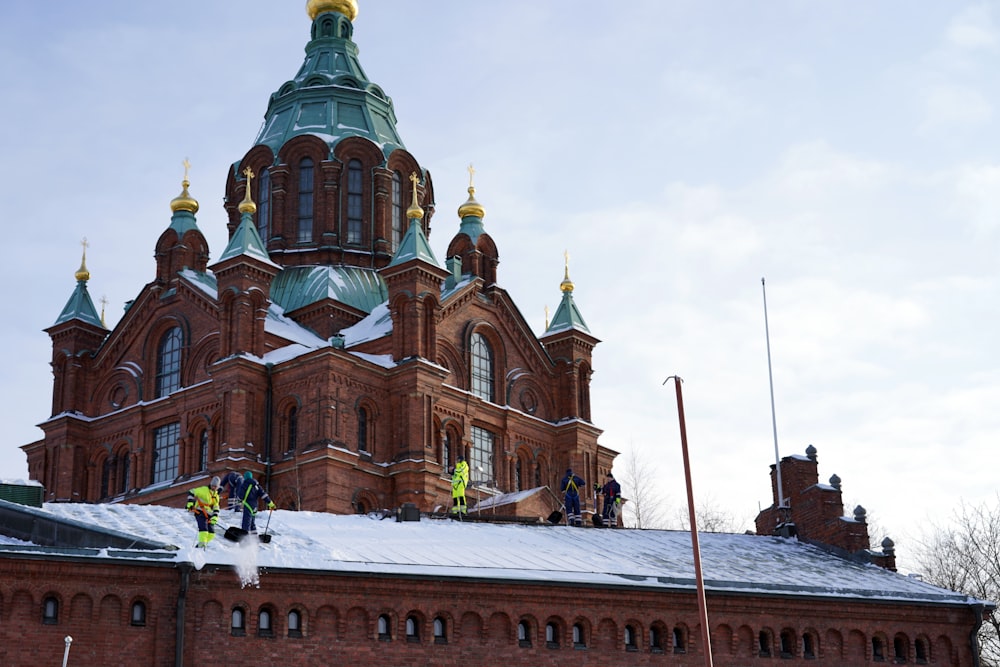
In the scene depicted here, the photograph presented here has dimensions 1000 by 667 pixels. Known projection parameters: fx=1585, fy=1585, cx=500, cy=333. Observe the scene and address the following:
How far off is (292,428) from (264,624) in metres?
26.2

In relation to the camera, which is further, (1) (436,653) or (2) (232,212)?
(2) (232,212)

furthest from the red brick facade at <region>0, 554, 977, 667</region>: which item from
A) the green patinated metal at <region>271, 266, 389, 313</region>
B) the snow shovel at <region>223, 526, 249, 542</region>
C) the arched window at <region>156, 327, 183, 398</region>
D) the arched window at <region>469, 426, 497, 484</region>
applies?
the green patinated metal at <region>271, 266, 389, 313</region>

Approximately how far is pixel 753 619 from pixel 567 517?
12.6 metres

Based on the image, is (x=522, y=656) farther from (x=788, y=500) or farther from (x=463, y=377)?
(x=463, y=377)

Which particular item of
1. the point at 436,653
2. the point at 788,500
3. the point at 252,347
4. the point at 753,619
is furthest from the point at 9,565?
the point at 252,347

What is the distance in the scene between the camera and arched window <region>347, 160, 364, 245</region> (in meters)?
68.6

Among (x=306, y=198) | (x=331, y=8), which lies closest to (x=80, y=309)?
(x=306, y=198)

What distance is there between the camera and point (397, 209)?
230 feet

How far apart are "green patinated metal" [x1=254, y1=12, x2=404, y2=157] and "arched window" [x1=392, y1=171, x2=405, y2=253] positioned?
1.28 metres

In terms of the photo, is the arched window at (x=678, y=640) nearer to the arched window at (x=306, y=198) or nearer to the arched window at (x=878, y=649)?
the arched window at (x=878, y=649)

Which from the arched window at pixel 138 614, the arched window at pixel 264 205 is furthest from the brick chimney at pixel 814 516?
the arched window at pixel 264 205

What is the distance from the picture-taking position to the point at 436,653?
113ft

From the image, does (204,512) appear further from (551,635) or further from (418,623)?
(551,635)

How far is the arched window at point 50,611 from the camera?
3153cm
